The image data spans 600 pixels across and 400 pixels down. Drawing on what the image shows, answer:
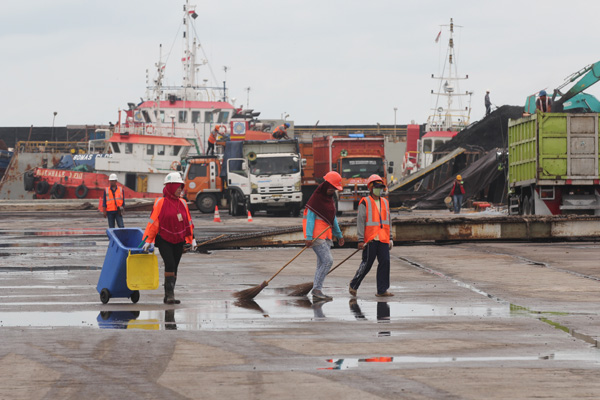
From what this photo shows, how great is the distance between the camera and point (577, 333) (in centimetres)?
935

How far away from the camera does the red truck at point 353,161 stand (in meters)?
41.2

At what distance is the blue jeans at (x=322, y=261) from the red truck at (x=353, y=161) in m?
27.7

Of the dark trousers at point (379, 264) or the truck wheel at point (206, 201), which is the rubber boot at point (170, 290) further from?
the truck wheel at point (206, 201)

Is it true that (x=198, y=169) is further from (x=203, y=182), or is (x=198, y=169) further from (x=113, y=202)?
(x=113, y=202)

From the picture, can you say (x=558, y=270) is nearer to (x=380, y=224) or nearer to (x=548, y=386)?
(x=380, y=224)

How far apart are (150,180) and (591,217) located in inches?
1549

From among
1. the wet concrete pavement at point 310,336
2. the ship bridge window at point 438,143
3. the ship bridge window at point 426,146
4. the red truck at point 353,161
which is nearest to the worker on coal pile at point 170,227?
the wet concrete pavement at point 310,336

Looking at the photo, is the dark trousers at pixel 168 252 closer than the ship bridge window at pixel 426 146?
Yes

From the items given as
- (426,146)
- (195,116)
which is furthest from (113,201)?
(426,146)

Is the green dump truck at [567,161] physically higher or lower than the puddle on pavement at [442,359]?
higher

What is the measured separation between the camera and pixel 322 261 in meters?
13.2

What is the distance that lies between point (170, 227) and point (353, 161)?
29035mm

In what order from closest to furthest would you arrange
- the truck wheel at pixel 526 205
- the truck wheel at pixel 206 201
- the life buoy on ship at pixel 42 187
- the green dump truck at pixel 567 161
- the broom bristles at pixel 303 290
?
the broom bristles at pixel 303 290 → the green dump truck at pixel 567 161 → the truck wheel at pixel 526 205 → the truck wheel at pixel 206 201 → the life buoy on ship at pixel 42 187

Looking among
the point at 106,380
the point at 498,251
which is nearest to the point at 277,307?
the point at 106,380
